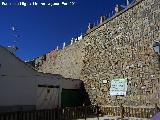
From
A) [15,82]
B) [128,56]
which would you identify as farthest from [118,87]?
[15,82]

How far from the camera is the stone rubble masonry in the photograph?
65.6 feet

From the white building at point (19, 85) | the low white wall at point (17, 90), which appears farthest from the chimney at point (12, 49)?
the low white wall at point (17, 90)

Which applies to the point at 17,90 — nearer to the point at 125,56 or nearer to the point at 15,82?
the point at 15,82

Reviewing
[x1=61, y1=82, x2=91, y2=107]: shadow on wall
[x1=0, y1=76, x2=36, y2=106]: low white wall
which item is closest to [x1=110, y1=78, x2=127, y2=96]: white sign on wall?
[x1=0, y1=76, x2=36, y2=106]: low white wall

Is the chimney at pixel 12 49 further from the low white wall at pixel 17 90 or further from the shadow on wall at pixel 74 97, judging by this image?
the low white wall at pixel 17 90

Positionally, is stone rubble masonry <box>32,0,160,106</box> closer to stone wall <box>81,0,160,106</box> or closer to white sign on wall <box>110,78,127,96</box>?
stone wall <box>81,0,160,106</box>

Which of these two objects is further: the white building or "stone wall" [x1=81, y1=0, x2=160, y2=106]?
"stone wall" [x1=81, y1=0, x2=160, y2=106]

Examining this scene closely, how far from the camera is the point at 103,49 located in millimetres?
25641

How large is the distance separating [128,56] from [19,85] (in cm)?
796

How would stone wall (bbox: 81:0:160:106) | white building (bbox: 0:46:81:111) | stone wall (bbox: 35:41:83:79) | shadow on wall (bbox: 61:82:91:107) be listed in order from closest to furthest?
white building (bbox: 0:46:81:111) → stone wall (bbox: 81:0:160:106) → shadow on wall (bbox: 61:82:91:107) → stone wall (bbox: 35:41:83:79)

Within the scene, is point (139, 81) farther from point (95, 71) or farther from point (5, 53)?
point (5, 53)

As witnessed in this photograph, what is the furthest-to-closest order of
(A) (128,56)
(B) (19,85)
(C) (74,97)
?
(C) (74,97) → (A) (128,56) → (B) (19,85)

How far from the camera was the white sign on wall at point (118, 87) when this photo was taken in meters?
17.2

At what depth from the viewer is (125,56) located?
888 inches
